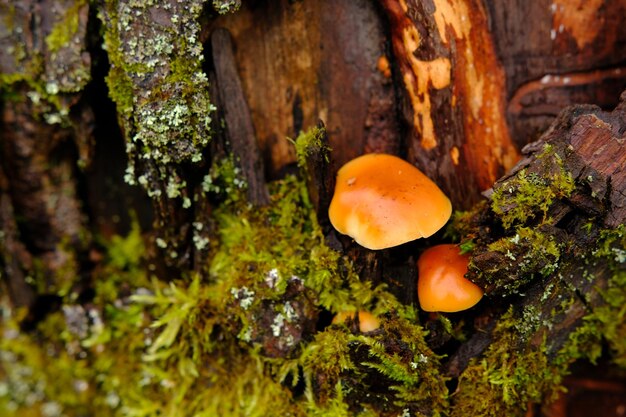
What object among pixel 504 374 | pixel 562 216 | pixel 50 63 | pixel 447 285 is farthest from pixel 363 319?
pixel 50 63

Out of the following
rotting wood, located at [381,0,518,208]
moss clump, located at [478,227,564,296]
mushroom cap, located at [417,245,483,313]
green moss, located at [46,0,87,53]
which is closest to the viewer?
moss clump, located at [478,227,564,296]

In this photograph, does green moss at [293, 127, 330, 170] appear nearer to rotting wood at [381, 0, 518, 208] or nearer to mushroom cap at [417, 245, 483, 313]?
rotting wood at [381, 0, 518, 208]

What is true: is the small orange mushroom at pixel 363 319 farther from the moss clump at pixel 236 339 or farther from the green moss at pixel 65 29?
the green moss at pixel 65 29

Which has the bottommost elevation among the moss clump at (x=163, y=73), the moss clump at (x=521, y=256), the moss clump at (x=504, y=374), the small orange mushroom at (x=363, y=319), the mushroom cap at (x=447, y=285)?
the moss clump at (x=504, y=374)

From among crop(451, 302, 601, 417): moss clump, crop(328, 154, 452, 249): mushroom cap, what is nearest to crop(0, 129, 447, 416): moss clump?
crop(451, 302, 601, 417): moss clump

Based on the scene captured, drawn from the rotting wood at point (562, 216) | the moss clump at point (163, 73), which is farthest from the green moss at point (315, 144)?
the rotting wood at point (562, 216)

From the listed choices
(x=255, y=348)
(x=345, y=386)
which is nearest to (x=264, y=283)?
(x=255, y=348)
